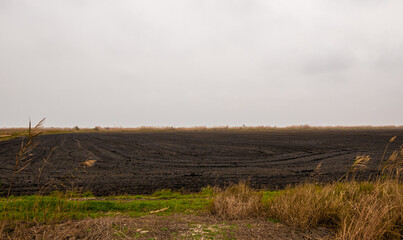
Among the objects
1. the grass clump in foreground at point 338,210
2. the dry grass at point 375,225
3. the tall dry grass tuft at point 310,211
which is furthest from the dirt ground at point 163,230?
the dry grass at point 375,225

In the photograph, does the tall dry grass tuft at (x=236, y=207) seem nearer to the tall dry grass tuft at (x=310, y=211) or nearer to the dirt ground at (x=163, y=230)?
the dirt ground at (x=163, y=230)

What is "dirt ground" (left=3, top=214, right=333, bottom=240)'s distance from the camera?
3.83 m

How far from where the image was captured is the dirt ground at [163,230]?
3.83 m

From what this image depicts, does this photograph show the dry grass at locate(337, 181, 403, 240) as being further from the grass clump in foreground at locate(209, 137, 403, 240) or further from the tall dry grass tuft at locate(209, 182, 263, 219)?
the tall dry grass tuft at locate(209, 182, 263, 219)

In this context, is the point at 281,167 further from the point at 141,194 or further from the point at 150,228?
the point at 150,228

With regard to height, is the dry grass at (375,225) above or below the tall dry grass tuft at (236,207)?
above

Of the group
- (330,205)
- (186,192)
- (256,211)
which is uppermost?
(330,205)

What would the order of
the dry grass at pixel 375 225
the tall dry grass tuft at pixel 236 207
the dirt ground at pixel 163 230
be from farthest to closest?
the tall dry grass tuft at pixel 236 207, the dirt ground at pixel 163 230, the dry grass at pixel 375 225

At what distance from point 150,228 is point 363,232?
142 inches

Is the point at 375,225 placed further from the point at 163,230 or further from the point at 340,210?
the point at 163,230

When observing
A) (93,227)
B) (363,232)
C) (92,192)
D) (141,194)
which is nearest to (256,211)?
(363,232)

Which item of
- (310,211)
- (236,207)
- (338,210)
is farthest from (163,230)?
(338,210)

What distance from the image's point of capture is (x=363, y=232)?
3688 mm

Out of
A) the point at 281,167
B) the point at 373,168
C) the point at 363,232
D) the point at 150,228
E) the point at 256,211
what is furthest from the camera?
the point at 281,167
